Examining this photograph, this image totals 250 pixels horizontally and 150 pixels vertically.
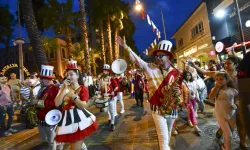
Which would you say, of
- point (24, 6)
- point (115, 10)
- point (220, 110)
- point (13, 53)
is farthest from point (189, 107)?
point (13, 53)

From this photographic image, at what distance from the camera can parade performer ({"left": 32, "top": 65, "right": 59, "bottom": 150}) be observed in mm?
3787

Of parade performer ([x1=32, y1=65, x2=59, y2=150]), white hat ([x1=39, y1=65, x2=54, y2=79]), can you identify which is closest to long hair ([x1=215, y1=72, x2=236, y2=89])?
parade performer ([x1=32, y1=65, x2=59, y2=150])

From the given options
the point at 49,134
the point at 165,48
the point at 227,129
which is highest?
the point at 165,48

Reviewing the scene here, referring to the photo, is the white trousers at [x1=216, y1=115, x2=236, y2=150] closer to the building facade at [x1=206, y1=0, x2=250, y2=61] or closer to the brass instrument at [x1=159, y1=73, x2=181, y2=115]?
the brass instrument at [x1=159, y1=73, x2=181, y2=115]

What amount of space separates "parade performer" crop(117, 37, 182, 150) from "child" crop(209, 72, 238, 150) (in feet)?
3.72

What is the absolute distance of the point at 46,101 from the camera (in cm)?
378

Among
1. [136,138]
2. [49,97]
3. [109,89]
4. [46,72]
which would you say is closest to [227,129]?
[136,138]

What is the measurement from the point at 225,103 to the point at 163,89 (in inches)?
59.9

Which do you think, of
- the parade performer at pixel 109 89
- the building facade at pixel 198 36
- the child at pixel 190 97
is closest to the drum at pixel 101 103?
the parade performer at pixel 109 89

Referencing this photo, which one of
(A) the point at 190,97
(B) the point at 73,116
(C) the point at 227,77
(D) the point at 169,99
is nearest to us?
(B) the point at 73,116

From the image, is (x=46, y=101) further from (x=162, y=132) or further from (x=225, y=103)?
(x=225, y=103)

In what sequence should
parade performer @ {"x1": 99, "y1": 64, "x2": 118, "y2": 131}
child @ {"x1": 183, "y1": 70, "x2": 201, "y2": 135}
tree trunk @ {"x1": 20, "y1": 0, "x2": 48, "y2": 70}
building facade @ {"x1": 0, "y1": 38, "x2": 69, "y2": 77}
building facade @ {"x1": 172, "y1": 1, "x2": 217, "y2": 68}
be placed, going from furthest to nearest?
building facade @ {"x1": 0, "y1": 38, "x2": 69, "y2": 77}
building facade @ {"x1": 172, "y1": 1, "x2": 217, "y2": 68}
tree trunk @ {"x1": 20, "y1": 0, "x2": 48, "y2": 70}
parade performer @ {"x1": 99, "y1": 64, "x2": 118, "y2": 131}
child @ {"x1": 183, "y1": 70, "x2": 201, "y2": 135}

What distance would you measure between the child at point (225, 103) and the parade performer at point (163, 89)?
113 centimetres

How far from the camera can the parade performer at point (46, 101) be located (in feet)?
12.4
